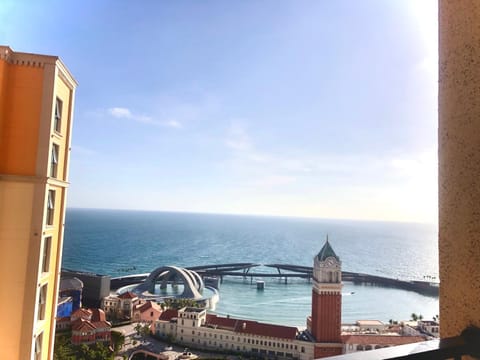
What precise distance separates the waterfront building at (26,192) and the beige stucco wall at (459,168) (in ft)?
7.13

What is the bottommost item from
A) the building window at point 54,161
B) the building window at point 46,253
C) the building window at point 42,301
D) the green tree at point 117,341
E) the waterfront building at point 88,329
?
the green tree at point 117,341

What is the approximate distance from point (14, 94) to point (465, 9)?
237 cm

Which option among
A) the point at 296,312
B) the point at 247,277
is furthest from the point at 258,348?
the point at 247,277

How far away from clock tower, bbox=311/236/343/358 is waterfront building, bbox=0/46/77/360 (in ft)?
34.1

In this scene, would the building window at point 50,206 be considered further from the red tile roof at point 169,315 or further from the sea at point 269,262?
the red tile roof at point 169,315

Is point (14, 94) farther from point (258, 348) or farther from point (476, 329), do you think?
point (258, 348)

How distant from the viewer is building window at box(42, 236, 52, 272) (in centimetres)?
222

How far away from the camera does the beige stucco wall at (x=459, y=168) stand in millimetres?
543

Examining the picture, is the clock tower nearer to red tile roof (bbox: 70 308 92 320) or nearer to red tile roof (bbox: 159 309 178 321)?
red tile roof (bbox: 159 309 178 321)

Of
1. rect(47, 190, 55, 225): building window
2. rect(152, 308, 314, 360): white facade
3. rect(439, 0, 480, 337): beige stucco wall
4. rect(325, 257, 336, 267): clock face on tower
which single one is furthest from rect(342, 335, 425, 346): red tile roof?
rect(439, 0, 480, 337): beige stucco wall

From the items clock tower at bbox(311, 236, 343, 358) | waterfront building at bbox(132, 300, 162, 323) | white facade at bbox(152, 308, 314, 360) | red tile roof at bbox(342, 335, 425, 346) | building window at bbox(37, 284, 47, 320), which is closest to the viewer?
building window at bbox(37, 284, 47, 320)

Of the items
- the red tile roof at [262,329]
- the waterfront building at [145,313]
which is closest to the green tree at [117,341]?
the waterfront building at [145,313]

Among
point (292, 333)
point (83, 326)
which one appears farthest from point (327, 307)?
point (83, 326)

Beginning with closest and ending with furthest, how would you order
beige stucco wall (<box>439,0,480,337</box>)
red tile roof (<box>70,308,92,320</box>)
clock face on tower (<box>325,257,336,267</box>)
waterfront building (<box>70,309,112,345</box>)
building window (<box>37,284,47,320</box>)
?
beige stucco wall (<box>439,0,480,337</box>), building window (<box>37,284,47,320</box>), waterfront building (<box>70,309,112,345</box>), red tile roof (<box>70,308,92,320</box>), clock face on tower (<box>325,257,336,267</box>)
